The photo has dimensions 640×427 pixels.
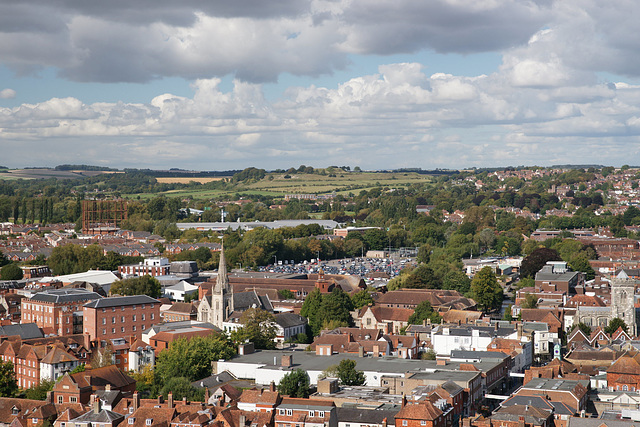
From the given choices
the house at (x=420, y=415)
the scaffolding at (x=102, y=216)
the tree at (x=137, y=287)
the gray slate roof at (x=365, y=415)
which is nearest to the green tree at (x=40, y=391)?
the gray slate roof at (x=365, y=415)

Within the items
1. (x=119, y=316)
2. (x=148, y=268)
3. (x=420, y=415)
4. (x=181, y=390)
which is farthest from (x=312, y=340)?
(x=148, y=268)

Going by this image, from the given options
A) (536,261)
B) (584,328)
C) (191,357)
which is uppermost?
(536,261)

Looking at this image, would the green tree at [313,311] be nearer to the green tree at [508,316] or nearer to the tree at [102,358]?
the green tree at [508,316]

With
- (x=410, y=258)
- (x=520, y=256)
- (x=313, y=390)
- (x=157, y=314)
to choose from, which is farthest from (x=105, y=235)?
(x=313, y=390)

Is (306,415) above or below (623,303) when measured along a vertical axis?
below

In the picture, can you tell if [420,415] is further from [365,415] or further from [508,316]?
[508,316]
